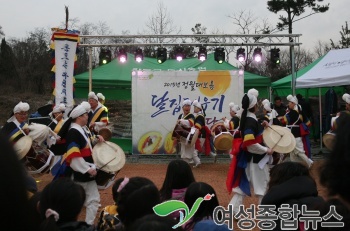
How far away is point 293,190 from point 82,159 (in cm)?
319

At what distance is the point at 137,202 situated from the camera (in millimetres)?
2979

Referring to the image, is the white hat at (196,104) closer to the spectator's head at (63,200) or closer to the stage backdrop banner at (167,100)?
the stage backdrop banner at (167,100)

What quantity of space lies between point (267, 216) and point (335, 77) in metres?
9.45

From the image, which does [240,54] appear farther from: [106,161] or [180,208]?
[180,208]

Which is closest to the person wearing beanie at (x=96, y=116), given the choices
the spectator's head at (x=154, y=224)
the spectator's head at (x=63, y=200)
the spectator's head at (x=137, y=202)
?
the spectator's head at (x=137, y=202)

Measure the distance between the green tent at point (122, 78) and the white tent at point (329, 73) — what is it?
2.23 meters

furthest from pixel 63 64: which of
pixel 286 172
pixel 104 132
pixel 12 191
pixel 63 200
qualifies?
pixel 12 191

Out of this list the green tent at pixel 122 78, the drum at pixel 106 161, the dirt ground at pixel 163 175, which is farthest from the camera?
the green tent at pixel 122 78

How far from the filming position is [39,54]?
3438 centimetres

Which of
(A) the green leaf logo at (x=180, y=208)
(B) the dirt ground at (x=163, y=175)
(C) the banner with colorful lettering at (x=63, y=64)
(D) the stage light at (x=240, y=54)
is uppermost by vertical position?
(D) the stage light at (x=240, y=54)

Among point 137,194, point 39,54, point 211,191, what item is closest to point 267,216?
point 211,191

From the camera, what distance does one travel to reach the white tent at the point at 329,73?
11.3m

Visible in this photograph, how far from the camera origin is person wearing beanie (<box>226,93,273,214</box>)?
6105 mm

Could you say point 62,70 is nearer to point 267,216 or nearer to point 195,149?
point 195,149
